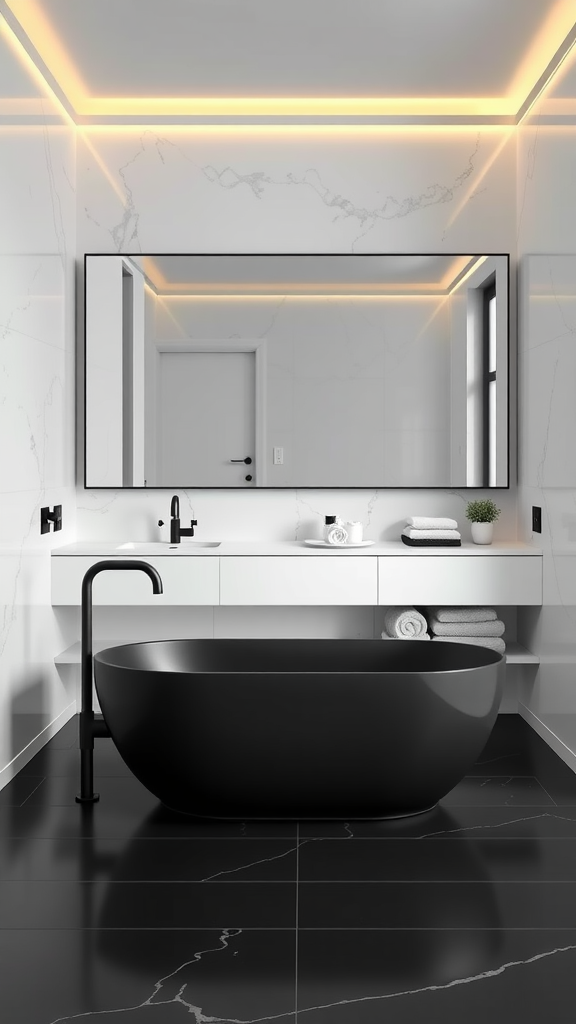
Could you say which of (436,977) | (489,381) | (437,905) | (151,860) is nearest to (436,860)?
(437,905)

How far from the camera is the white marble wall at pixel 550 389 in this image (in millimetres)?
3711

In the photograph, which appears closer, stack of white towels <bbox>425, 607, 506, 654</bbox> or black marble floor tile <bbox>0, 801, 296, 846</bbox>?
black marble floor tile <bbox>0, 801, 296, 846</bbox>

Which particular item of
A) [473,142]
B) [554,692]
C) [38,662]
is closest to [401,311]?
[473,142]

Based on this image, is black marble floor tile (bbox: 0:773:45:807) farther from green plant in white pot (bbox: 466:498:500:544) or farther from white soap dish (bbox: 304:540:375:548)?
green plant in white pot (bbox: 466:498:500:544)

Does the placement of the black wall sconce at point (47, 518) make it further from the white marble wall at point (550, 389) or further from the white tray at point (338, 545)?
the white marble wall at point (550, 389)

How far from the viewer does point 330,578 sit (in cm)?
413

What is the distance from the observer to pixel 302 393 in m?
4.51

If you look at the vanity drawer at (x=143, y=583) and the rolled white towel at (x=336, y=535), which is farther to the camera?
the rolled white towel at (x=336, y=535)

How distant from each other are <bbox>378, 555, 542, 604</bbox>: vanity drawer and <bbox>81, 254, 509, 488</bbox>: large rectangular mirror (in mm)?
530

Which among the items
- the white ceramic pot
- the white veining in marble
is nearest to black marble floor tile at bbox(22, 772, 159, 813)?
the white veining in marble

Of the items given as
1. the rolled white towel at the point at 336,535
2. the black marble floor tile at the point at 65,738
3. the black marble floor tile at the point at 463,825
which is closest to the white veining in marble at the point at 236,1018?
the black marble floor tile at the point at 463,825

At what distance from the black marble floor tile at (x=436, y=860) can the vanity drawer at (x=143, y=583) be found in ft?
4.65

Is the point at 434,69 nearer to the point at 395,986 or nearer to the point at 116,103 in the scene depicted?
the point at 116,103

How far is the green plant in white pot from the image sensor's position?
4391 mm
